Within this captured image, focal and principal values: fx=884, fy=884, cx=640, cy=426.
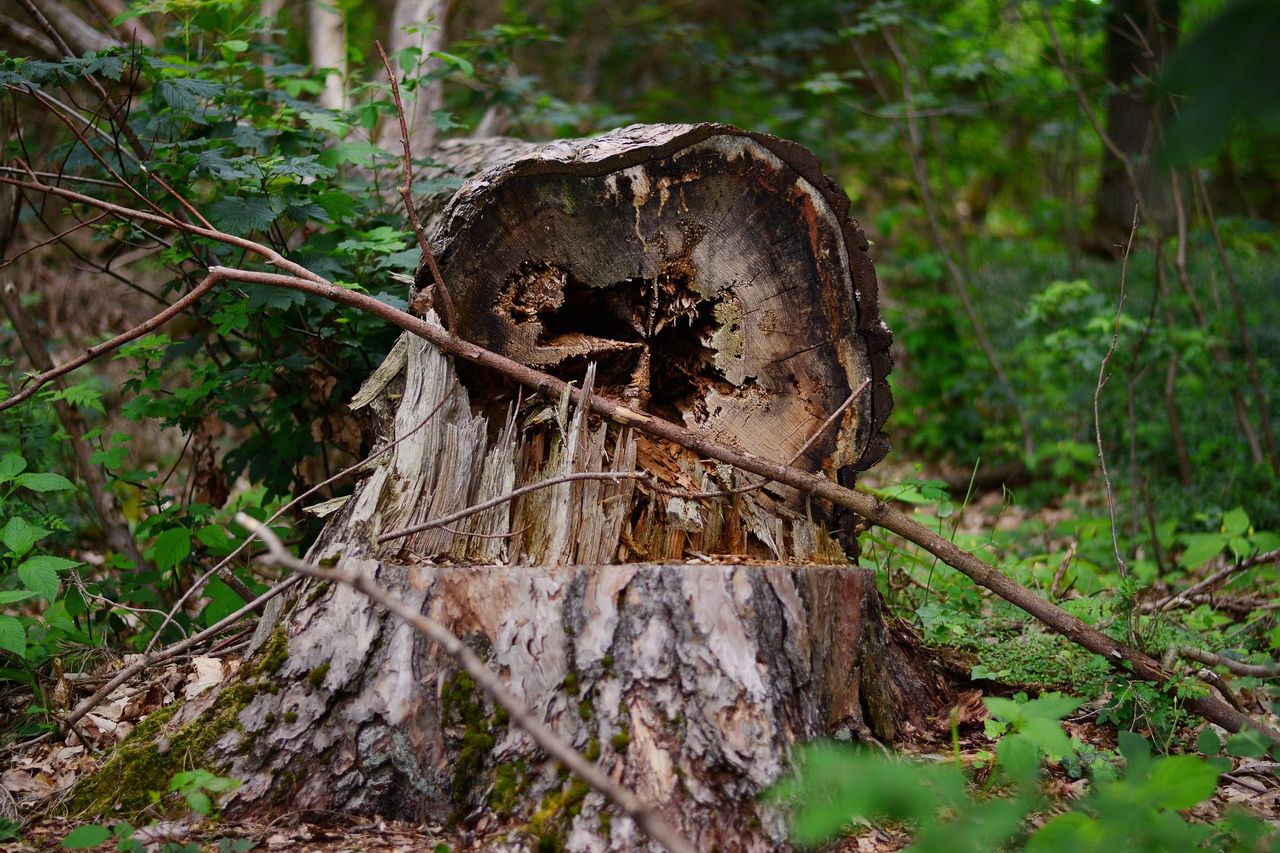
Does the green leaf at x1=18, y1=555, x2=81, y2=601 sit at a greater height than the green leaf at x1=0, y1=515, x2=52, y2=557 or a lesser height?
lesser

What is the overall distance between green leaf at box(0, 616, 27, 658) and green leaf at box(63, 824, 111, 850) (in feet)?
1.85

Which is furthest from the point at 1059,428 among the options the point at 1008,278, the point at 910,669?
the point at 910,669

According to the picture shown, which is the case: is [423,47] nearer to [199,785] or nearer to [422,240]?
[422,240]

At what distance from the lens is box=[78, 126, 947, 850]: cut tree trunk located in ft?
6.30

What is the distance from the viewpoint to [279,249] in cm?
315

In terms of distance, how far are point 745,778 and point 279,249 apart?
2413mm

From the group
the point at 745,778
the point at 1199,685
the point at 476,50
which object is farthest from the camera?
the point at 476,50

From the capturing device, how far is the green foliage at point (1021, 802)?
1.33 metres

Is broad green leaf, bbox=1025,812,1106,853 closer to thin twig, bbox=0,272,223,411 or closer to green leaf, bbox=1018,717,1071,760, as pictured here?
green leaf, bbox=1018,717,1071,760

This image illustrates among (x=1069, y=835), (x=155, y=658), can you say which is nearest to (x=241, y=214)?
(x=155, y=658)

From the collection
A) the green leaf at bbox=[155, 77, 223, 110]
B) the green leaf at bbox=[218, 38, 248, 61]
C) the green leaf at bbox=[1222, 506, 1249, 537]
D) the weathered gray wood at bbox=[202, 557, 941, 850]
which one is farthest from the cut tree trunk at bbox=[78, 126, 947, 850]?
the green leaf at bbox=[1222, 506, 1249, 537]

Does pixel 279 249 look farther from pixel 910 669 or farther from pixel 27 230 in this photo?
pixel 27 230

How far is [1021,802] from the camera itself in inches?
55.0

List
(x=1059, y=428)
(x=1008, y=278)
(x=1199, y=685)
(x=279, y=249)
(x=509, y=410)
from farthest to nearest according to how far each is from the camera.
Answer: (x=1008, y=278) < (x=1059, y=428) < (x=279, y=249) < (x=1199, y=685) < (x=509, y=410)
